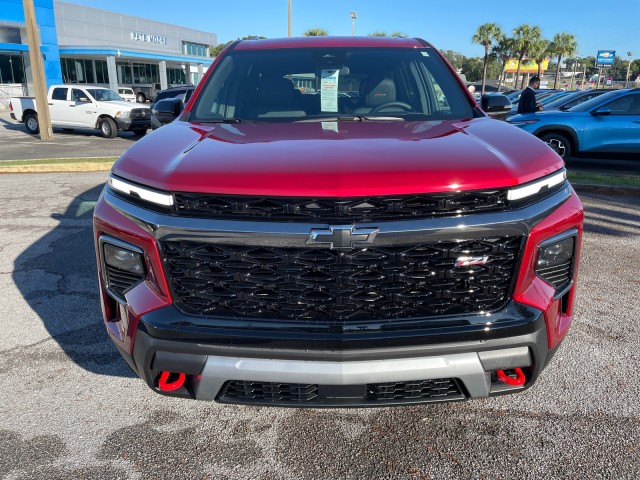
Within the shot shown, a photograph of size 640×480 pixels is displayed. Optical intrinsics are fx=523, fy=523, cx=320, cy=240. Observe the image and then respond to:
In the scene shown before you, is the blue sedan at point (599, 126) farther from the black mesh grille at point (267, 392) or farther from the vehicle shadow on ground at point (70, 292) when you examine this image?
the black mesh grille at point (267, 392)

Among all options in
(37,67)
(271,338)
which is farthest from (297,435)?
(37,67)

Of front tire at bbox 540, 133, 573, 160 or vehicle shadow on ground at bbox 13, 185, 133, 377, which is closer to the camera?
vehicle shadow on ground at bbox 13, 185, 133, 377

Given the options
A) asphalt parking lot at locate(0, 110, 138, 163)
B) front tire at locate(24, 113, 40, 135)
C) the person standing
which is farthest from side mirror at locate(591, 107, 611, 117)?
front tire at locate(24, 113, 40, 135)

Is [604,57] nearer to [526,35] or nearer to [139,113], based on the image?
[526,35]

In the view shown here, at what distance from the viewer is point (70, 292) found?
4230mm

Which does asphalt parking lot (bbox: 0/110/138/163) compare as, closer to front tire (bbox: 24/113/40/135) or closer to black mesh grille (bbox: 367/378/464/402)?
front tire (bbox: 24/113/40/135)

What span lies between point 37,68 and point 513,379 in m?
17.1

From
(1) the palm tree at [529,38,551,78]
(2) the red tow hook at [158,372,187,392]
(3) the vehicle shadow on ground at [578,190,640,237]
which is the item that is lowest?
(3) the vehicle shadow on ground at [578,190,640,237]

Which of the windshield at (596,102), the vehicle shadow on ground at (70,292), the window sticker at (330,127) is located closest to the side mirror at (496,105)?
the window sticker at (330,127)

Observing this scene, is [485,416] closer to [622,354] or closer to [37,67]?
[622,354]

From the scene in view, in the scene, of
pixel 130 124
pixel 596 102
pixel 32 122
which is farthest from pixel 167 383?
pixel 32 122

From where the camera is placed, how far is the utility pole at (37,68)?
49.6ft

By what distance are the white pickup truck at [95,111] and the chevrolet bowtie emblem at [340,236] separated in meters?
16.5

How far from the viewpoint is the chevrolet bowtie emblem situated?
196cm
